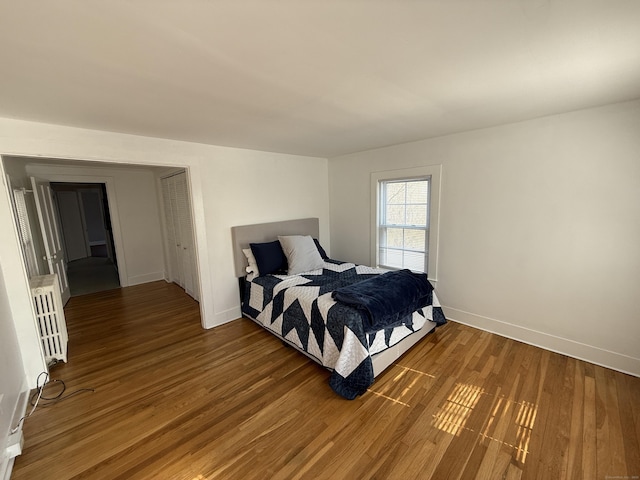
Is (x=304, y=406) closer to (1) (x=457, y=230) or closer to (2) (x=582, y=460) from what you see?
(2) (x=582, y=460)

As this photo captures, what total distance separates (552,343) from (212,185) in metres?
3.98

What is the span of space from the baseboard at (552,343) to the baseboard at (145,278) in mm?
5245

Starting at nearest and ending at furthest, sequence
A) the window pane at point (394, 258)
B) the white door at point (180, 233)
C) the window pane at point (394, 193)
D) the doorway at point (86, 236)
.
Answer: the window pane at point (394, 193), the window pane at point (394, 258), the white door at point (180, 233), the doorway at point (86, 236)

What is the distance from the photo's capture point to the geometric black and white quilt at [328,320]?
2.08 meters

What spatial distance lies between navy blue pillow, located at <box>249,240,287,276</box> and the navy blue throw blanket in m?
1.16

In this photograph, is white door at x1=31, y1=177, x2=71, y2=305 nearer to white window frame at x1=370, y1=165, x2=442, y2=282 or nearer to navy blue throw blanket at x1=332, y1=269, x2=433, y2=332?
navy blue throw blanket at x1=332, y1=269, x2=433, y2=332

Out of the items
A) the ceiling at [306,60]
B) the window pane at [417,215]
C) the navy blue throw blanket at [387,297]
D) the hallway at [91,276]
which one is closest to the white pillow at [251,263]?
the navy blue throw blanket at [387,297]

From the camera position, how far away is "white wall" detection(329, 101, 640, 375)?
2.18 meters

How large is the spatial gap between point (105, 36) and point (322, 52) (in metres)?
0.90

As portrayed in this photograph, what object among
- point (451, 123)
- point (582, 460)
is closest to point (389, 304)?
point (582, 460)

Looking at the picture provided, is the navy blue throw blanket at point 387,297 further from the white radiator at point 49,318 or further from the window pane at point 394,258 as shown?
the white radiator at point 49,318

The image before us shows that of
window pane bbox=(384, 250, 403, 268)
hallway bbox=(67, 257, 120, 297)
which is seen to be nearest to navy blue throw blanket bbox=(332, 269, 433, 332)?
window pane bbox=(384, 250, 403, 268)

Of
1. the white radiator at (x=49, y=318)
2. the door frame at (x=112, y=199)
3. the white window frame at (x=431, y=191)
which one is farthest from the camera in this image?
the door frame at (x=112, y=199)

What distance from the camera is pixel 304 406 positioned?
197 centimetres
